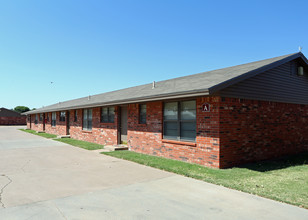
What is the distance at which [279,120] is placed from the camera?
999cm

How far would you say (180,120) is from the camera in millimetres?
8969

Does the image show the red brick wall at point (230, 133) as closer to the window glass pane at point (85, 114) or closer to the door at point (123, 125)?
the door at point (123, 125)

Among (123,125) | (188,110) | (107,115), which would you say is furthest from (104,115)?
(188,110)

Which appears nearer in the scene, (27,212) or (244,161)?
(27,212)

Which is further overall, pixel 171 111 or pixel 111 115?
pixel 111 115

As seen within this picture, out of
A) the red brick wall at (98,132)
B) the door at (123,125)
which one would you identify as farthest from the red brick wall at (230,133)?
the red brick wall at (98,132)

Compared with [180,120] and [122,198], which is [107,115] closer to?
[180,120]

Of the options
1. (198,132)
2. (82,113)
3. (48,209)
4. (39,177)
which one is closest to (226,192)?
(198,132)

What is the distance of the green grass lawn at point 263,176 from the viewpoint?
16.9 ft

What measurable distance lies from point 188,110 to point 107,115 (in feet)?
23.3

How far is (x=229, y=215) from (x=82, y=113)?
1509 cm

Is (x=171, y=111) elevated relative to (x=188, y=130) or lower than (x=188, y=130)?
elevated

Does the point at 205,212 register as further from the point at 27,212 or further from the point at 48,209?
the point at 27,212

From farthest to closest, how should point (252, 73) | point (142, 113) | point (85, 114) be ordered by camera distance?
1. point (85, 114)
2. point (142, 113)
3. point (252, 73)
